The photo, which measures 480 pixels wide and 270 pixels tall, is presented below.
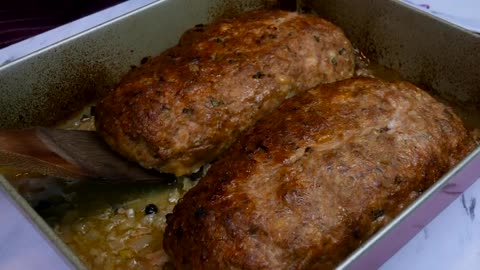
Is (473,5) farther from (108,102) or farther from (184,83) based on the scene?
(108,102)

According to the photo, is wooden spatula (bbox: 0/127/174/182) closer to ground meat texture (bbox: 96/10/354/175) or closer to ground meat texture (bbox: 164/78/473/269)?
ground meat texture (bbox: 96/10/354/175)

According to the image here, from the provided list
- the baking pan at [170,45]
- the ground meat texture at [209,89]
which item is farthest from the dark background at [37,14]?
the ground meat texture at [209,89]

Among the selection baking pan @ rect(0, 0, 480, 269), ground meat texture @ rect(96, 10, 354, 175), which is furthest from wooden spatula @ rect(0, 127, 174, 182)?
baking pan @ rect(0, 0, 480, 269)

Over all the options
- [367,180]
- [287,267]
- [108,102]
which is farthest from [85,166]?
[367,180]

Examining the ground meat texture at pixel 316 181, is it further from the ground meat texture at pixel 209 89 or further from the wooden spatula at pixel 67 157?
the wooden spatula at pixel 67 157

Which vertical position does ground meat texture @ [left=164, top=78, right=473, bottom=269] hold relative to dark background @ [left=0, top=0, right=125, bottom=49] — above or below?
below

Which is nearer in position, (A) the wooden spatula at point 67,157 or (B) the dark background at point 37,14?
(A) the wooden spatula at point 67,157

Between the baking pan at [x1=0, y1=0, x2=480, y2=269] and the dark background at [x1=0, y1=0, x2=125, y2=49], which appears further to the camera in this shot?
the dark background at [x1=0, y1=0, x2=125, y2=49]
